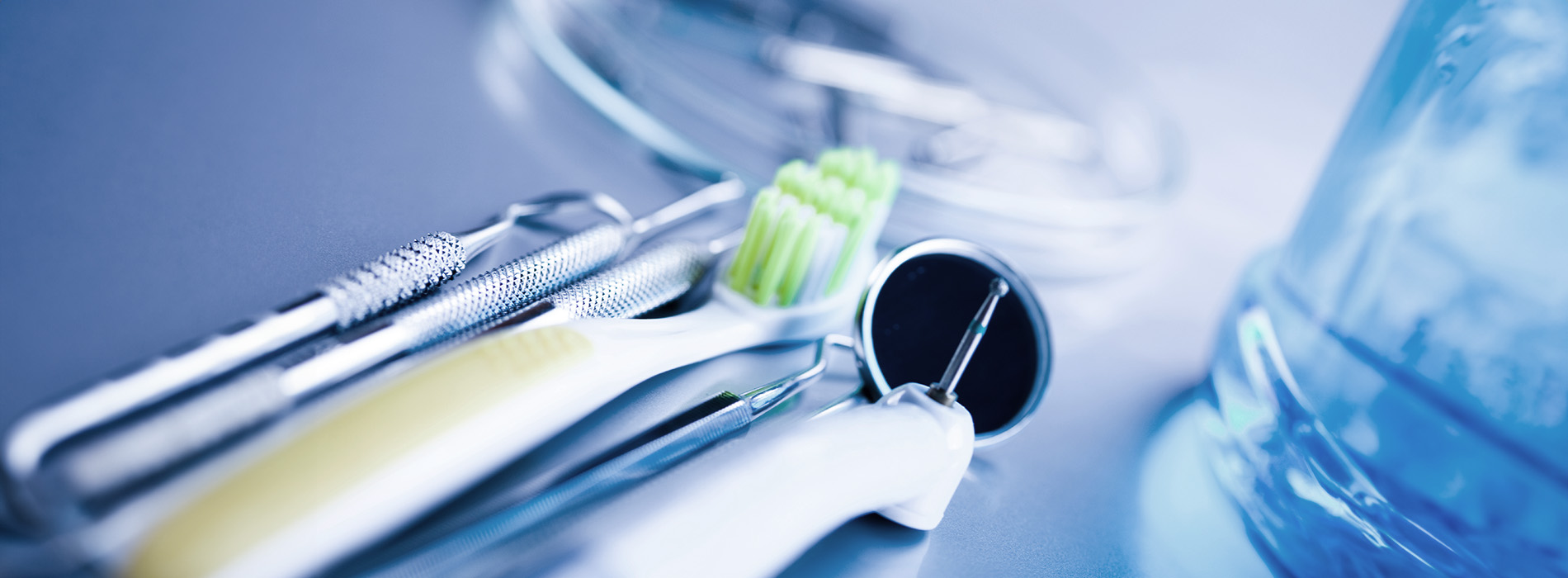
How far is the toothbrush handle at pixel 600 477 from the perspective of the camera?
0.26 metres

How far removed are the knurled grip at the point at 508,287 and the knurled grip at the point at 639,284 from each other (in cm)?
1

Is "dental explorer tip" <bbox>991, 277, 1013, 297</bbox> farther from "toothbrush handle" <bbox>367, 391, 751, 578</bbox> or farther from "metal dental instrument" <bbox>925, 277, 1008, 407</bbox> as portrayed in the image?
"toothbrush handle" <bbox>367, 391, 751, 578</bbox>

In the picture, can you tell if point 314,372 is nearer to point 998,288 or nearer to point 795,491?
point 795,491

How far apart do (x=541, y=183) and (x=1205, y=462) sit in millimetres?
390

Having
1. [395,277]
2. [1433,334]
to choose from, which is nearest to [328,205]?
[395,277]

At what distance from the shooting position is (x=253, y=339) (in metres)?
0.28

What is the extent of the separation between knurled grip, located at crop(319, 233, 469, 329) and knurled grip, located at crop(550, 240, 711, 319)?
47 millimetres

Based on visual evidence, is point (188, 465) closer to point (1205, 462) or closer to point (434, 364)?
point (434, 364)

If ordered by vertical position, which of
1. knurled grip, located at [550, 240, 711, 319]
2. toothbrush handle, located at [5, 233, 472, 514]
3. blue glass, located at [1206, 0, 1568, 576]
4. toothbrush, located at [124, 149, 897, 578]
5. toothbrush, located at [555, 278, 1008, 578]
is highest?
toothbrush handle, located at [5, 233, 472, 514]

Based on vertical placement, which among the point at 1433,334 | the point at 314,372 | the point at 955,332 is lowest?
the point at 1433,334

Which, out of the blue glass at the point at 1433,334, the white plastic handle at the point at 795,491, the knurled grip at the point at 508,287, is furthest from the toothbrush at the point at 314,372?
the blue glass at the point at 1433,334

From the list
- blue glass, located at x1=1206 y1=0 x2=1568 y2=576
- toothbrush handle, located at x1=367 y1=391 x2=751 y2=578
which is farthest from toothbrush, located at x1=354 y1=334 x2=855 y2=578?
blue glass, located at x1=1206 y1=0 x2=1568 y2=576

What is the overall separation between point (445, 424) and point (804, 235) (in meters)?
0.19

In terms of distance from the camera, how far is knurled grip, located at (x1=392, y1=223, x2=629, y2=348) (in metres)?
0.32
